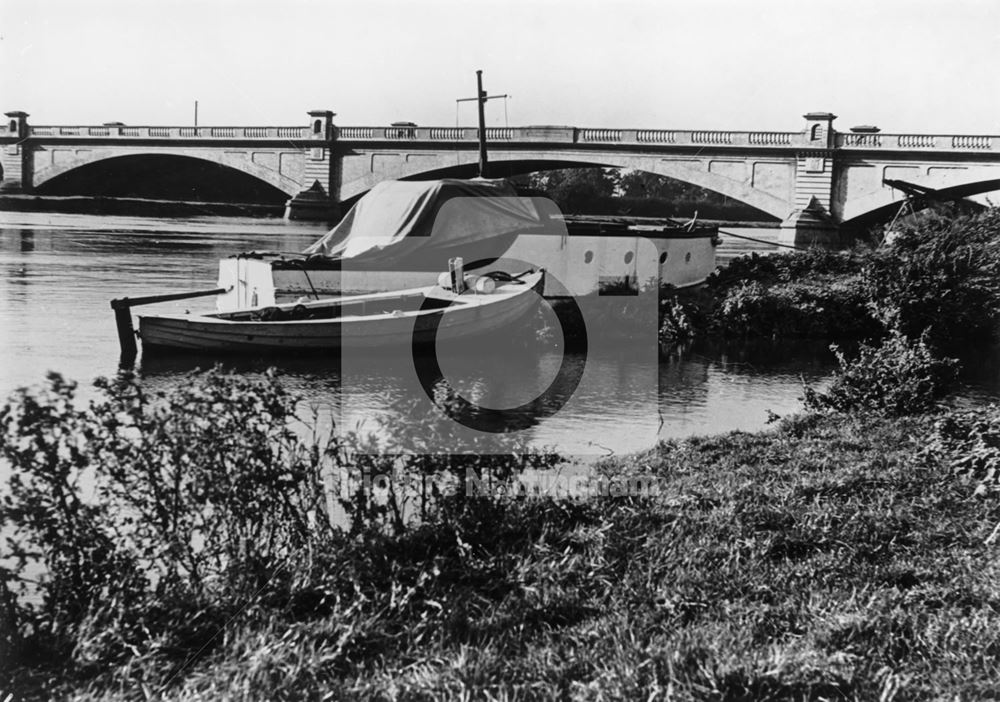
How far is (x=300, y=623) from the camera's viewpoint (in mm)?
3953

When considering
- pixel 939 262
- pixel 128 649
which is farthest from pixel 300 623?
pixel 939 262

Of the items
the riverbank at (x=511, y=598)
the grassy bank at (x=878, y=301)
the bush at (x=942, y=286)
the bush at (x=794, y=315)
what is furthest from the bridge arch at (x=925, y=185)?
the riverbank at (x=511, y=598)

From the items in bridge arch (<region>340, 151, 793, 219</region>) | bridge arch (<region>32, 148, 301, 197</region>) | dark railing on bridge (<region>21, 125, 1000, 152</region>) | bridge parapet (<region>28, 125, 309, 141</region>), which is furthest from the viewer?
bridge arch (<region>32, 148, 301, 197</region>)

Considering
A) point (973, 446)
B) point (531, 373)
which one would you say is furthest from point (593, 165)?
point (973, 446)

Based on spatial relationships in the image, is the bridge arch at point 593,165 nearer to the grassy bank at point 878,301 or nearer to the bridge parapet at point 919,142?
the bridge parapet at point 919,142

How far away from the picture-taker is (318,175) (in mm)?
49031

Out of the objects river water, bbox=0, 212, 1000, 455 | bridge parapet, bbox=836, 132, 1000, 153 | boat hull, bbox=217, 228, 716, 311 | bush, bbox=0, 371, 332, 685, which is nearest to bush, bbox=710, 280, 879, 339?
river water, bbox=0, 212, 1000, 455

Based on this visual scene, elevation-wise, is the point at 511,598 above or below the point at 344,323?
below

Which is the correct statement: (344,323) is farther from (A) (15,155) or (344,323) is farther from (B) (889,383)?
(A) (15,155)

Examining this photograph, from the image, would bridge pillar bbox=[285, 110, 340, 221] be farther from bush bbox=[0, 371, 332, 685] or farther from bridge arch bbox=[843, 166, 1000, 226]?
bush bbox=[0, 371, 332, 685]

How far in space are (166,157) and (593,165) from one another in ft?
81.9

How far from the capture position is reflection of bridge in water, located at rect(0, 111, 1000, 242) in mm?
37062

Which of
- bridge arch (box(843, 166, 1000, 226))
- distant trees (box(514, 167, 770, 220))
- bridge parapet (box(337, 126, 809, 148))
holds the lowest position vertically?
bridge arch (box(843, 166, 1000, 226))

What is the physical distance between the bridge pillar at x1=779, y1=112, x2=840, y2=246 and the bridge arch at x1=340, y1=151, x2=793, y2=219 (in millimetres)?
1352
